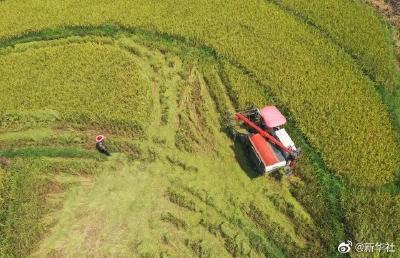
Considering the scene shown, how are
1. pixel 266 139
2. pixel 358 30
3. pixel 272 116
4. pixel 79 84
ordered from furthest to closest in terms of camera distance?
1. pixel 358 30
2. pixel 79 84
3. pixel 272 116
4. pixel 266 139

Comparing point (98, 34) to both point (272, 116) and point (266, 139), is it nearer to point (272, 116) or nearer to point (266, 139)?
point (272, 116)

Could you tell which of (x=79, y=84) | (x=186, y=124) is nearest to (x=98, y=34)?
(x=79, y=84)

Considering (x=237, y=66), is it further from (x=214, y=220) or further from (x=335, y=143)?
(x=214, y=220)

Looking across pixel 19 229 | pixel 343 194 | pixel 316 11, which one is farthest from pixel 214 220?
pixel 316 11

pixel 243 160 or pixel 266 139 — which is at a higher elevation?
pixel 266 139

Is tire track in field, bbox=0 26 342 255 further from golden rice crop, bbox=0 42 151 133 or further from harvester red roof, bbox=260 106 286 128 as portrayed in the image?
harvester red roof, bbox=260 106 286 128

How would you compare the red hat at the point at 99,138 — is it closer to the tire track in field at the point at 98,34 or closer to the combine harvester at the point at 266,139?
the combine harvester at the point at 266,139
